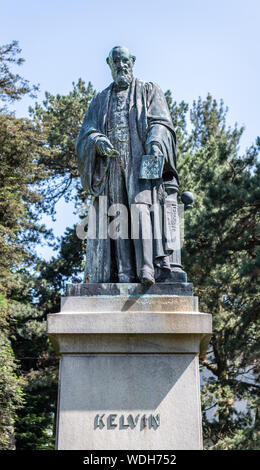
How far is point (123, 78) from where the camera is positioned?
6.41 m

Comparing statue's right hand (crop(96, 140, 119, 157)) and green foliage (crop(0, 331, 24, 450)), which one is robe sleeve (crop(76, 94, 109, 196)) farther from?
green foliage (crop(0, 331, 24, 450))

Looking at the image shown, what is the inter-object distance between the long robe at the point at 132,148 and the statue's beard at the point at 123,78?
0.08 m

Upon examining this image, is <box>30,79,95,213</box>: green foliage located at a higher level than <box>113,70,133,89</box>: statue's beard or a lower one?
higher

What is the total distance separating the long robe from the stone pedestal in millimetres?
794

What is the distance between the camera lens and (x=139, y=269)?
564cm

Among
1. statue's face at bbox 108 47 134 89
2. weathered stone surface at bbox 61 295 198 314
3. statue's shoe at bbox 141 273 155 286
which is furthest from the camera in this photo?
statue's face at bbox 108 47 134 89

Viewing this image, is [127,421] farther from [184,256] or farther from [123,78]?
[184,256]

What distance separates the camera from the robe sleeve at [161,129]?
613cm

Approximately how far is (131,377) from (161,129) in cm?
273

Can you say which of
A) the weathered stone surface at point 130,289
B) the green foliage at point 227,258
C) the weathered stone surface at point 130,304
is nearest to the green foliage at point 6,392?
the green foliage at point 227,258

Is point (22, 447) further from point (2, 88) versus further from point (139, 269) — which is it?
point (139, 269)

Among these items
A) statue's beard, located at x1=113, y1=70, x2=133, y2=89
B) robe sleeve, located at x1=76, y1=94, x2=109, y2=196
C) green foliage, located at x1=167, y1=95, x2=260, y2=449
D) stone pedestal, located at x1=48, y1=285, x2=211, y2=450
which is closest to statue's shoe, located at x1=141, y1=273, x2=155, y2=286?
stone pedestal, located at x1=48, y1=285, x2=211, y2=450

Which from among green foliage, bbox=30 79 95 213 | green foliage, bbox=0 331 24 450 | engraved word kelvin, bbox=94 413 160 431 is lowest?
engraved word kelvin, bbox=94 413 160 431

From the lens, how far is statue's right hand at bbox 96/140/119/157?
597 cm
